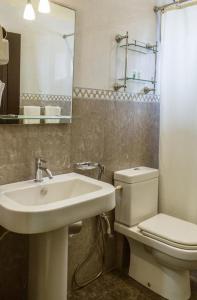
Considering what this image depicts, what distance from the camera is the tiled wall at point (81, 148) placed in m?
1.52

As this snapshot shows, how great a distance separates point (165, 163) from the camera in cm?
221

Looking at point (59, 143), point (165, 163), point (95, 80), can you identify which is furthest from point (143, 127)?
point (59, 143)

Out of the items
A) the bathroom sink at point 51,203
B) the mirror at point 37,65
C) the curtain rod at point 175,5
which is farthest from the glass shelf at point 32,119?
the curtain rod at point 175,5

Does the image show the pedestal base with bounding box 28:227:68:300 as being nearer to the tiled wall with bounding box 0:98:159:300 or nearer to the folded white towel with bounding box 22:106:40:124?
the tiled wall with bounding box 0:98:159:300

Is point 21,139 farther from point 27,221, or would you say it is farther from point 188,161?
point 188,161

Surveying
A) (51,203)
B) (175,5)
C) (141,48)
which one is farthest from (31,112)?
(175,5)

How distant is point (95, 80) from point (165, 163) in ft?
2.88

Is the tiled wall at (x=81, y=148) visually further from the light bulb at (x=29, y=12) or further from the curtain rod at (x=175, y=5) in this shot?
the curtain rod at (x=175, y=5)

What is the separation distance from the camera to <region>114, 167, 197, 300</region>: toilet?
1.69 meters

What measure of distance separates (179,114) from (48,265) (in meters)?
1.42

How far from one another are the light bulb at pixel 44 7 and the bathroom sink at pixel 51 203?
3.08 ft

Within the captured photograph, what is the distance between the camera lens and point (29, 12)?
4.82 feet

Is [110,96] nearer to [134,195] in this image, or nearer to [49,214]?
[134,195]

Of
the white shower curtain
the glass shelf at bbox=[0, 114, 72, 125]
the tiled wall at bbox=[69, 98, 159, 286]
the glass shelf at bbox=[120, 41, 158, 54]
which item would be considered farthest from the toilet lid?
the glass shelf at bbox=[120, 41, 158, 54]
